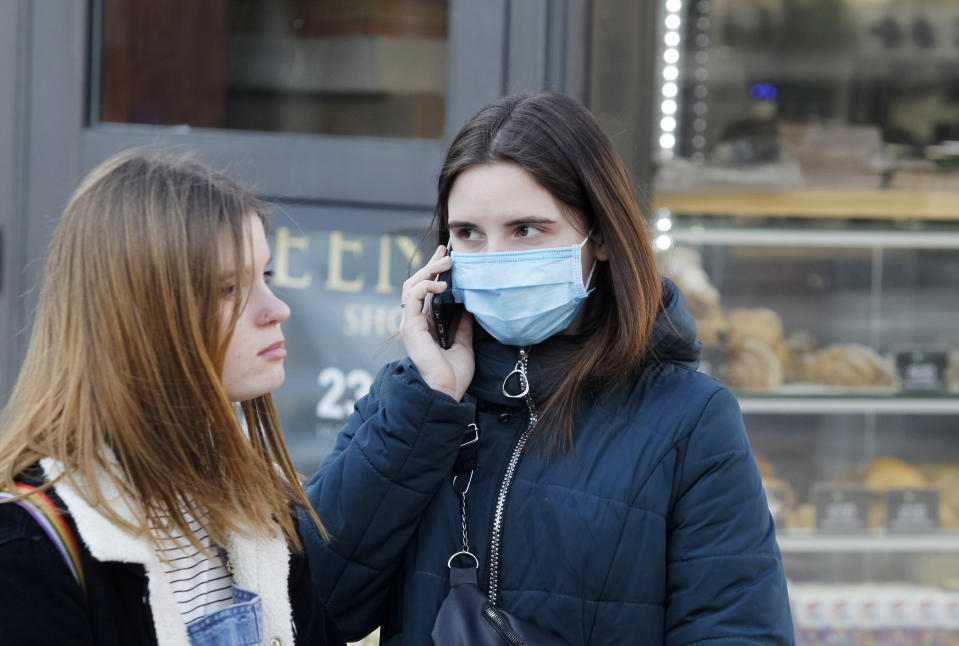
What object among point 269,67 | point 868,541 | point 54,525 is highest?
point 269,67

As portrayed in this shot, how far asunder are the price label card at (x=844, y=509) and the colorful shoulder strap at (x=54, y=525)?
2.72 metres

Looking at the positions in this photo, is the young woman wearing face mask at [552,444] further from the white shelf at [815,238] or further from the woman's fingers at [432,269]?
the white shelf at [815,238]

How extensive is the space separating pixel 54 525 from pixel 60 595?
0.25 feet

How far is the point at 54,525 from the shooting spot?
1.11 metres

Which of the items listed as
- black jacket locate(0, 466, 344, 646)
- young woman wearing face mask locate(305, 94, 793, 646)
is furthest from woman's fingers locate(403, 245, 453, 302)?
black jacket locate(0, 466, 344, 646)

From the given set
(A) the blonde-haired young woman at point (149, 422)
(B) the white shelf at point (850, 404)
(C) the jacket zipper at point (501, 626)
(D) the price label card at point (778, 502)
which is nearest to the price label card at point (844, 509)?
(D) the price label card at point (778, 502)

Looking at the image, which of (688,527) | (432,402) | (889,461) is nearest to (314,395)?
(432,402)

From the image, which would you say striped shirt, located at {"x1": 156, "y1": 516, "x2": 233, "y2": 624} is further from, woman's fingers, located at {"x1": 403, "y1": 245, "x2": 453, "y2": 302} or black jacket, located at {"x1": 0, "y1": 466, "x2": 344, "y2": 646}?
woman's fingers, located at {"x1": 403, "y1": 245, "x2": 453, "y2": 302}

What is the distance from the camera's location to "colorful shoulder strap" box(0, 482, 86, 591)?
3.60 ft

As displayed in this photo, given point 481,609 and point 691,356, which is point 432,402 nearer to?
point 481,609

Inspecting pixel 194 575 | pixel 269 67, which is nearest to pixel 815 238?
pixel 269 67

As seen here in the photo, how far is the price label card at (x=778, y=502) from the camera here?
10.9ft

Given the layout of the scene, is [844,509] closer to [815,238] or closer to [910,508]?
[910,508]

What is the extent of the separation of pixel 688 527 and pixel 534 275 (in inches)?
17.5
